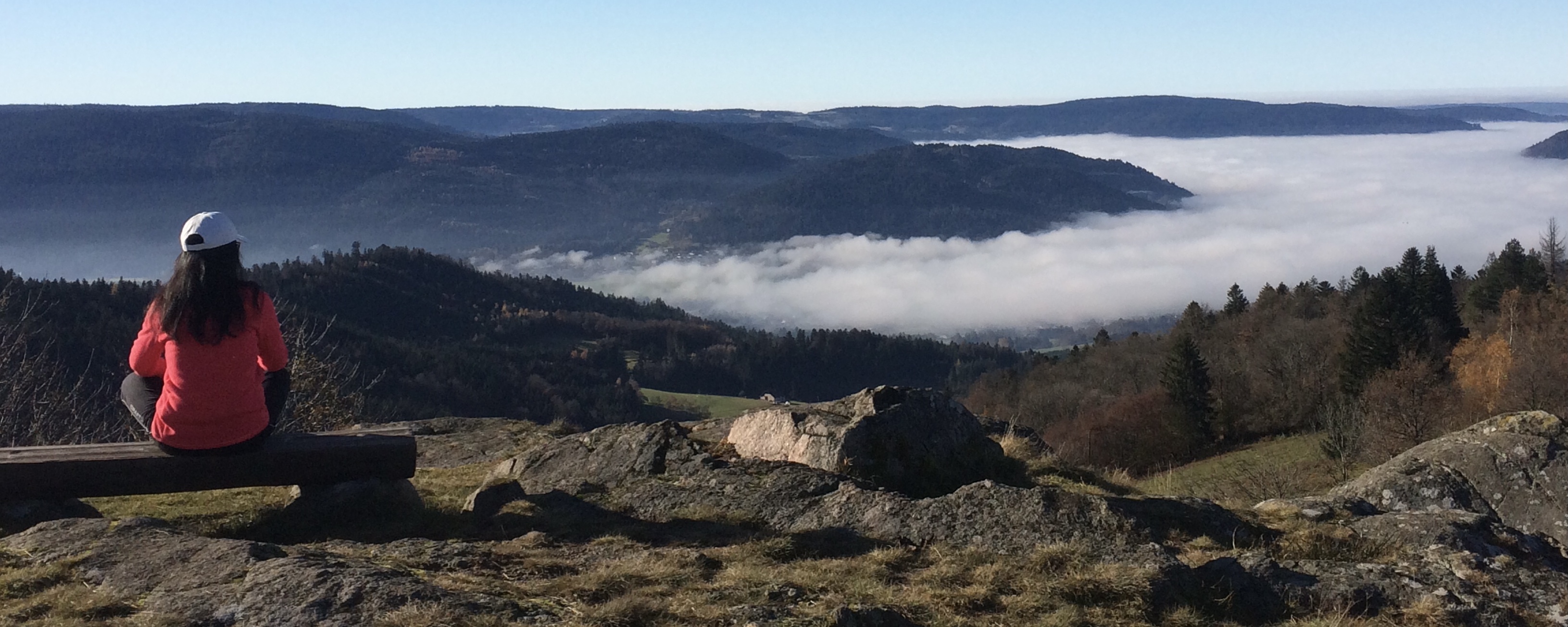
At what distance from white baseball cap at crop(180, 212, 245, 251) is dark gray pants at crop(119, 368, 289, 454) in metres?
1.31

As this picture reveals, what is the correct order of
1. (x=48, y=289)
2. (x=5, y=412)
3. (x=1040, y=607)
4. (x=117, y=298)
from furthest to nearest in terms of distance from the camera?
(x=117, y=298), (x=48, y=289), (x=5, y=412), (x=1040, y=607)

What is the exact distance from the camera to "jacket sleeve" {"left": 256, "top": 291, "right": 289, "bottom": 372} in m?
7.93

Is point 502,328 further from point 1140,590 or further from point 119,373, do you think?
point 1140,590

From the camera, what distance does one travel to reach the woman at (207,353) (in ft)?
24.8

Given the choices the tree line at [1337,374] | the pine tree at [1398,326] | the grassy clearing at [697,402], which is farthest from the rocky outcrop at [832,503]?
the grassy clearing at [697,402]

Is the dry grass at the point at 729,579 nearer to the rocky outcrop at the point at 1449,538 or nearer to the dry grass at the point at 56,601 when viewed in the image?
the dry grass at the point at 56,601

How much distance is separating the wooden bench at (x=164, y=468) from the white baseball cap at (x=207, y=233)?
1.80 metres

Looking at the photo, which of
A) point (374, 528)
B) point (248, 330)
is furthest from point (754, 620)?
point (248, 330)

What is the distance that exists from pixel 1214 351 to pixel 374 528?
8718cm

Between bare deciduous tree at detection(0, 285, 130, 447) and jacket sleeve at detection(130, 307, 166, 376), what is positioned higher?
jacket sleeve at detection(130, 307, 166, 376)

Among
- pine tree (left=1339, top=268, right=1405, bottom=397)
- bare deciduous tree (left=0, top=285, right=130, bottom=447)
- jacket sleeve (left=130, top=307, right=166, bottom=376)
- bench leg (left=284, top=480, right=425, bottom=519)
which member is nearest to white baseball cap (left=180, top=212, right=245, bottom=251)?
jacket sleeve (left=130, top=307, right=166, bottom=376)

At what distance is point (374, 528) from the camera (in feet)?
27.1

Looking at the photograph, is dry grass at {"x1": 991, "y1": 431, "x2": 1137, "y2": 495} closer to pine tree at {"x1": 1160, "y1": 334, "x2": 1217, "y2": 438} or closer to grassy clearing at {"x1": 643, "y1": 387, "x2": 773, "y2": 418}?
pine tree at {"x1": 1160, "y1": 334, "x2": 1217, "y2": 438}

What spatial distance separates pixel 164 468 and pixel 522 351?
16078cm
